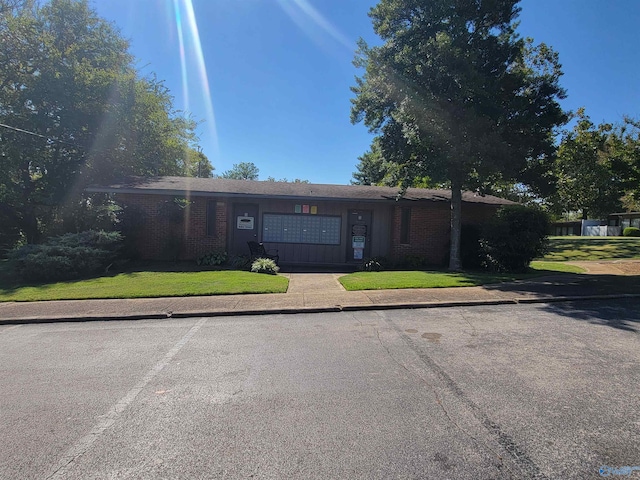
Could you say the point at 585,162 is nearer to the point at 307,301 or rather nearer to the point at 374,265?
the point at 374,265

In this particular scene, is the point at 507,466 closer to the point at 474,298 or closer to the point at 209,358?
the point at 209,358

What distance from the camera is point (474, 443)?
8.63 feet

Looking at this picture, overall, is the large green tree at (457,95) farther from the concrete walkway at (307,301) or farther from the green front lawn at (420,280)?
the concrete walkway at (307,301)

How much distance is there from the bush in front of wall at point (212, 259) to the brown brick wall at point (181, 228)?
0.56 meters

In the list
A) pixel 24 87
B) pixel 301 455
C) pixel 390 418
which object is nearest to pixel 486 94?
pixel 390 418

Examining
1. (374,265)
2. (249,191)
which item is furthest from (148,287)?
(374,265)

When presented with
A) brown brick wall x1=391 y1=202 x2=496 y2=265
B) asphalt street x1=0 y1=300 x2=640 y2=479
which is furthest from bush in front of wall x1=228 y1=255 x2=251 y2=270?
asphalt street x1=0 y1=300 x2=640 y2=479

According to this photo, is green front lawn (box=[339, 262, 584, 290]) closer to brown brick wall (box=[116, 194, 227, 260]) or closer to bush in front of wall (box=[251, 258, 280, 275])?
bush in front of wall (box=[251, 258, 280, 275])

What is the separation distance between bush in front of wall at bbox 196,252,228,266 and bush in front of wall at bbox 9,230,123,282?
288 centimetres

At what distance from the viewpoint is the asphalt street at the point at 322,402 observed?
8.00 ft

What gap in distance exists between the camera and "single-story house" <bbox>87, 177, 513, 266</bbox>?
13.8 m

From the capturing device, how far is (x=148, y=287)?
29.1 ft

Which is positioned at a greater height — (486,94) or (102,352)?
(486,94)

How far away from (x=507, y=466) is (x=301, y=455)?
Answer: 1.42 metres
